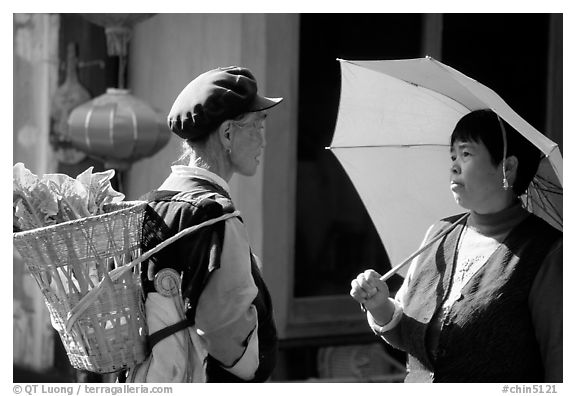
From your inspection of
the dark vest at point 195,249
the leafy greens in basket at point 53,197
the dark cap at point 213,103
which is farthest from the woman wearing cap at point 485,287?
the leafy greens in basket at point 53,197

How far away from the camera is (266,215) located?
5.13 meters

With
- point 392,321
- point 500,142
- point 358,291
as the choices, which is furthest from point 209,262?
point 500,142

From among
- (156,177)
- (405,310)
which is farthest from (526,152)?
(156,177)

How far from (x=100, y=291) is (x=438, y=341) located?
911 millimetres

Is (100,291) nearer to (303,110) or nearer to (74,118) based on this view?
(74,118)

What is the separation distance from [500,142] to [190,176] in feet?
2.74

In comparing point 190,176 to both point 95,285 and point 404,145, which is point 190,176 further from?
point 404,145

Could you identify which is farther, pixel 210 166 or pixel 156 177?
pixel 156 177

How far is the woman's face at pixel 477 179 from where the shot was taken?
2625mm

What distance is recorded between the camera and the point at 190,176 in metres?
2.53

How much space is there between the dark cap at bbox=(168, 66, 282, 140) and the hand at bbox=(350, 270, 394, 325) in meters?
0.55

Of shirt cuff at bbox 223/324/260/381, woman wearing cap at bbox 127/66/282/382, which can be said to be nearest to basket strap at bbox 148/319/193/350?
woman wearing cap at bbox 127/66/282/382

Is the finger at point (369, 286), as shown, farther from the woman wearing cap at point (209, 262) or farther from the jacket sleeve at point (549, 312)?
the jacket sleeve at point (549, 312)

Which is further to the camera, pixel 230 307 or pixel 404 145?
pixel 404 145
